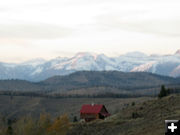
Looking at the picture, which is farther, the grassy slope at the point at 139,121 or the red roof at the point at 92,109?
the red roof at the point at 92,109

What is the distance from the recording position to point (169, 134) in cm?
1055

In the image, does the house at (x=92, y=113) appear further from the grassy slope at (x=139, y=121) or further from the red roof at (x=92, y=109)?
the grassy slope at (x=139, y=121)

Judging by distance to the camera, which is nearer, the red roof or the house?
the house

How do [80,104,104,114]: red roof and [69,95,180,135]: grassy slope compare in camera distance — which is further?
[80,104,104,114]: red roof

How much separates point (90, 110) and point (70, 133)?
137 feet

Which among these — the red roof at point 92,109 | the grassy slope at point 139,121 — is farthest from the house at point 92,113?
the grassy slope at point 139,121

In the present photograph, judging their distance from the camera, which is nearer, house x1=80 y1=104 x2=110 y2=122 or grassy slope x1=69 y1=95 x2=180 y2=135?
grassy slope x1=69 y1=95 x2=180 y2=135

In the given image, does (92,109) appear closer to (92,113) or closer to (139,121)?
(92,113)

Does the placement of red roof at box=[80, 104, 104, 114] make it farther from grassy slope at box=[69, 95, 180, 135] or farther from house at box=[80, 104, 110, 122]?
grassy slope at box=[69, 95, 180, 135]

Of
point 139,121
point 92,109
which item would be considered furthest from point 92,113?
point 139,121

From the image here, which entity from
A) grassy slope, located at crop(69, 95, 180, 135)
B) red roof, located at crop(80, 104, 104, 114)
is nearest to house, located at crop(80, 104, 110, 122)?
red roof, located at crop(80, 104, 104, 114)

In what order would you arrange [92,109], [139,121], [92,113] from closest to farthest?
[139,121]
[92,113]
[92,109]

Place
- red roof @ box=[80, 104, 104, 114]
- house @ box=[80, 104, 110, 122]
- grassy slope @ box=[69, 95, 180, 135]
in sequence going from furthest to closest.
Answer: red roof @ box=[80, 104, 104, 114], house @ box=[80, 104, 110, 122], grassy slope @ box=[69, 95, 180, 135]

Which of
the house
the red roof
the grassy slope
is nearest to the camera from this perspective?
the grassy slope
